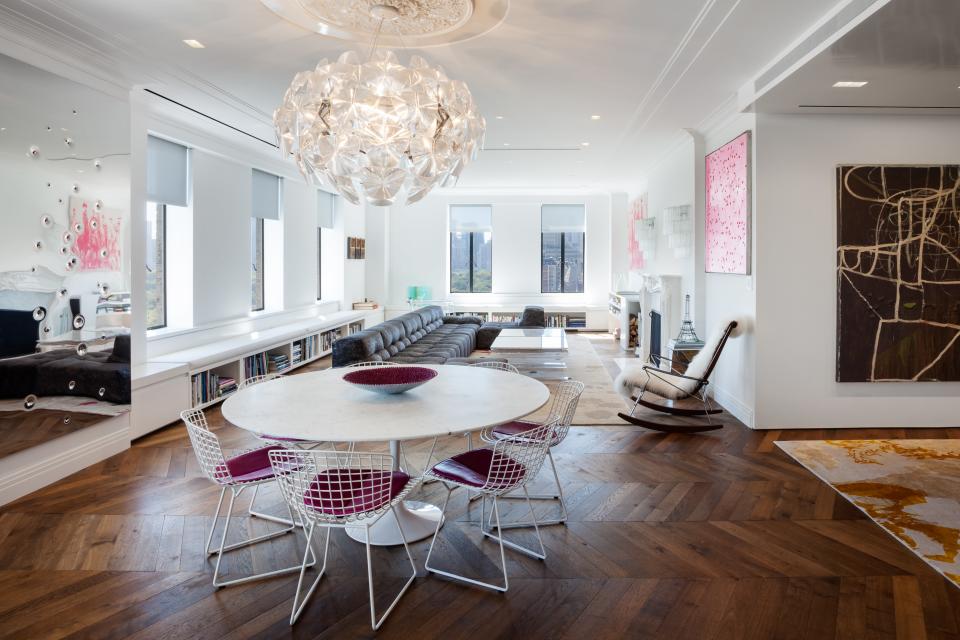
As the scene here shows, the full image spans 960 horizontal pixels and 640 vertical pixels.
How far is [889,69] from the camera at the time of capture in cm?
390

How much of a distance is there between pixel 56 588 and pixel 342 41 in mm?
3341

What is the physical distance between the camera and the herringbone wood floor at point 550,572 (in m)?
2.38

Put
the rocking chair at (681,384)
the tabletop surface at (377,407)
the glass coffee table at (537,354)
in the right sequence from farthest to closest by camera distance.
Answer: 1. the glass coffee table at (537,354)
2. the rocking chair at (681,384)
3. the tabletop surface at (377,407)

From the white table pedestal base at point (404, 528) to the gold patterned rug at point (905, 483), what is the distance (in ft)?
7.92

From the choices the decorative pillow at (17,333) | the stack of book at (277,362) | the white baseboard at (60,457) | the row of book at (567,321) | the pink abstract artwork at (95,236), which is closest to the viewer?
the decorative pillow at (17,333)

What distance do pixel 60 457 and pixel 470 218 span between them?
359 inches

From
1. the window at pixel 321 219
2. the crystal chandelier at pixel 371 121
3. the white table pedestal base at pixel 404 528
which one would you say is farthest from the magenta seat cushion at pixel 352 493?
the window at pixel 321 219

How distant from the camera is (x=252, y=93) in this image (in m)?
5.02

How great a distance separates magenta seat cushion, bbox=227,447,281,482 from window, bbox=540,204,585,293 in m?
9.50

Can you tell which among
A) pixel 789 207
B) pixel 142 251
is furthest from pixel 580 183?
pixel 142 251

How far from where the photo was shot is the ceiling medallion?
3.26 meters

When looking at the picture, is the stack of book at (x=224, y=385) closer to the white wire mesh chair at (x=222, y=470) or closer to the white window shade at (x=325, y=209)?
the white wire mesh chair at (x=222, y=470)

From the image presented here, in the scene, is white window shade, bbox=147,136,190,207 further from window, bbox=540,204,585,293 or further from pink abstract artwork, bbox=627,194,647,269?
window, bbox=540,204,585,293

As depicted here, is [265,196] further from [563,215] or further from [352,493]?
[352,493]
